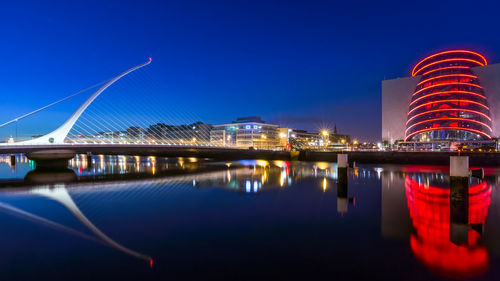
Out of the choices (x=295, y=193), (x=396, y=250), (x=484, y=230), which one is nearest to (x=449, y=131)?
(x=295, y=193)

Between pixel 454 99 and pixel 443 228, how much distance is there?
171 feet

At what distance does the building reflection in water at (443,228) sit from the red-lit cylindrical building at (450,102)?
135ft

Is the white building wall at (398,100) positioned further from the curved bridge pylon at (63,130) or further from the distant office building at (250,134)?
the curved bridge pylon at (63,130)

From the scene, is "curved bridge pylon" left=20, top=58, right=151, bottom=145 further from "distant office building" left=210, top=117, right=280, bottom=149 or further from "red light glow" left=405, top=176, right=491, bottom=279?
"distant office building" left=210, top=117, right=280, bottom=149

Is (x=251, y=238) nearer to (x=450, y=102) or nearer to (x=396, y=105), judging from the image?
(x=450, y=102)

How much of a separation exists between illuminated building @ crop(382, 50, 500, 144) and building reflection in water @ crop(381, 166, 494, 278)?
41486mm

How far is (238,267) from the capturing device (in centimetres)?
579

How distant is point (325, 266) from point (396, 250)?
7.12ft

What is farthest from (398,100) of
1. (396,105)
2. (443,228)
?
(443,228)

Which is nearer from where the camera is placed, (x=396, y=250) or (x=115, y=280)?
(x=115, y=280)

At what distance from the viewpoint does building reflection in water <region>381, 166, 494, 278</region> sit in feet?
19.9

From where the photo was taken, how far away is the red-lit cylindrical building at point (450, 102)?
1922 inches

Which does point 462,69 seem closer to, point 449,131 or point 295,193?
point 449,131

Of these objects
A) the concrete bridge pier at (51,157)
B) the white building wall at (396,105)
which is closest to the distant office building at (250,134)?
the white building wall at (396,105)
